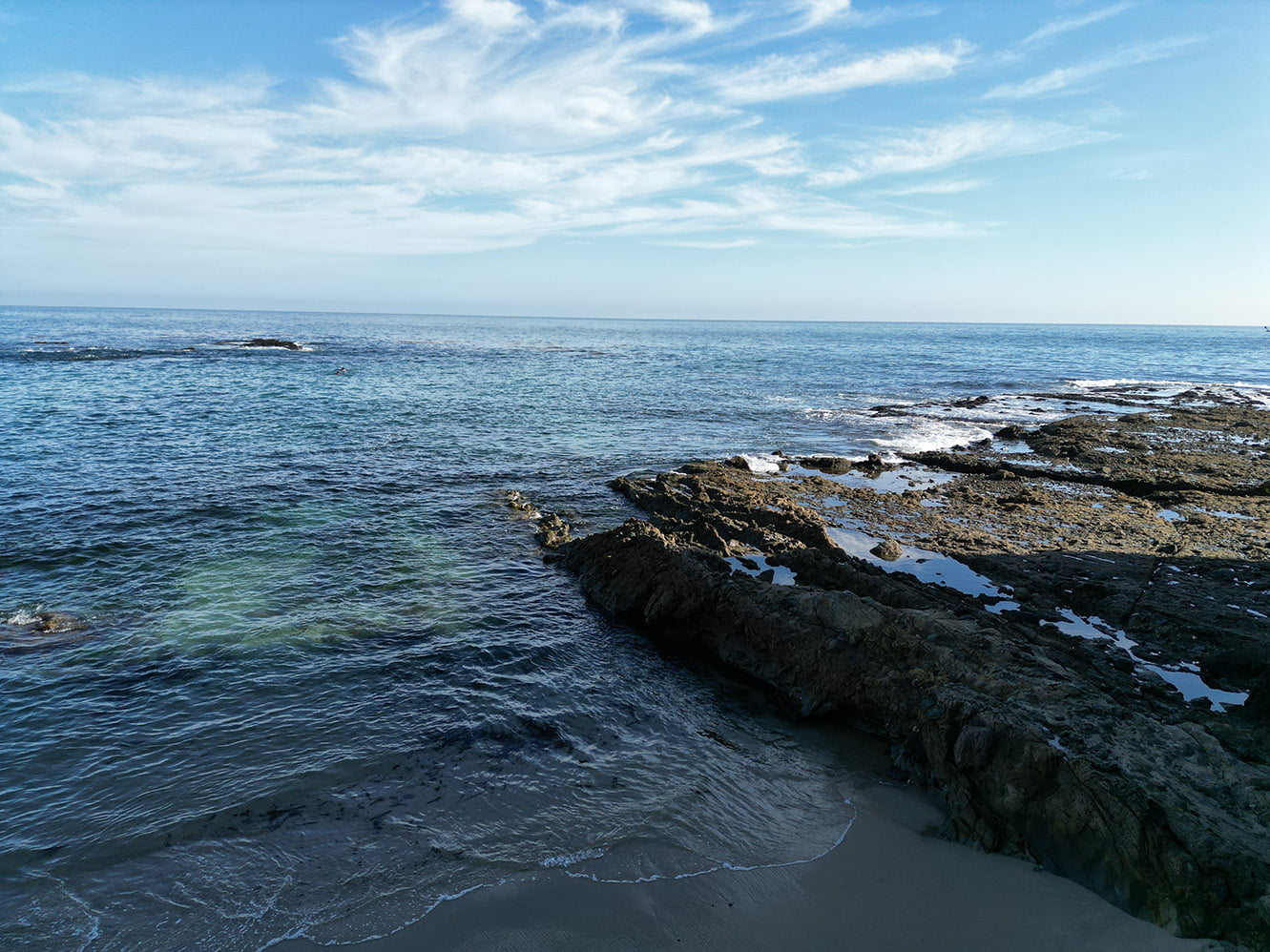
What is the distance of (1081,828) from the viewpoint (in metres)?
6.27

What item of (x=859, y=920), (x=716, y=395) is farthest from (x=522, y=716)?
(x=716, y=395)

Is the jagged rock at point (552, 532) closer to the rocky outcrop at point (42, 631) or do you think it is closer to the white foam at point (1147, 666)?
the rocky outcrop at point (42, 631)

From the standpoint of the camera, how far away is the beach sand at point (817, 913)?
18.6 feet

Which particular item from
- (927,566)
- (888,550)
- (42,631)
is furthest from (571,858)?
(42,631)

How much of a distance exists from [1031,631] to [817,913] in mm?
5954

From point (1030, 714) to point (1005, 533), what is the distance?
9005 millimetres

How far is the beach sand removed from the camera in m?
5.68

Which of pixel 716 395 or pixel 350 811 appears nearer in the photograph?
pixel 350 811

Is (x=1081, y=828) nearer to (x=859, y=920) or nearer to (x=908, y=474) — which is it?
(x=859, y=920)

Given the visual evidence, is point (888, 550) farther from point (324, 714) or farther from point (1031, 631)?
point (324, 714)

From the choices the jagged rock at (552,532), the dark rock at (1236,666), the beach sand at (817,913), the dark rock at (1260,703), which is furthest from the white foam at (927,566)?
the jagged rock at (552,532)

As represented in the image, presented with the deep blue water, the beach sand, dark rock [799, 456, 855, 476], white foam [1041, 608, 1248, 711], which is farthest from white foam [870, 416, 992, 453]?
the beach sand

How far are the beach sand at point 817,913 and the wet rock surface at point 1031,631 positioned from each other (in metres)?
0.40

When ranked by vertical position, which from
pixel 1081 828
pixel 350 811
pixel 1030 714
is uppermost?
pixel 1030 714
